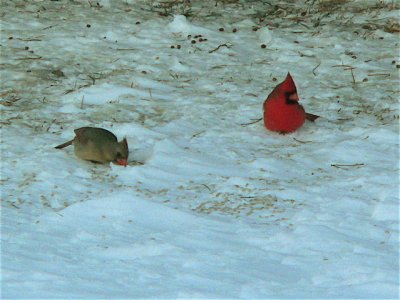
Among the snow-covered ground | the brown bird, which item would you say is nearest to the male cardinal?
the snow-covered ground

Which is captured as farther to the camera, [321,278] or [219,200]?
[219,200]

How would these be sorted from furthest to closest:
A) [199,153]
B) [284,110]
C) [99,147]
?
[284,110] → [199,153] → [99,147]

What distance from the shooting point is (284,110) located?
585 cm

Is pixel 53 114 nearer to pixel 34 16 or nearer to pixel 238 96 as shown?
pixel 238 96

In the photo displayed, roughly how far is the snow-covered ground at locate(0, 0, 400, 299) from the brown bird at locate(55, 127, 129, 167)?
2.5 inches

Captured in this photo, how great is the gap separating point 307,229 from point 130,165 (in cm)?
134

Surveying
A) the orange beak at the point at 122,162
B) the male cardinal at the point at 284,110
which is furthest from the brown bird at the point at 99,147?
the male cardinal at the point at 284,110

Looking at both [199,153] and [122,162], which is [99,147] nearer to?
[122,162]

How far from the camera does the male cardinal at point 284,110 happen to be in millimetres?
5832

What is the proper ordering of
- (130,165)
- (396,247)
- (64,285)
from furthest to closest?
(130,165) < (396,247) < (64,285)

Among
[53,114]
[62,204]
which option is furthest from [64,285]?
[53,114]

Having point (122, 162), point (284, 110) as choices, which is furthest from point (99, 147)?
point (284, 110)

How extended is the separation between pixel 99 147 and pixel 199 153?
0.65 metres

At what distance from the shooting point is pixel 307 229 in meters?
4.44
